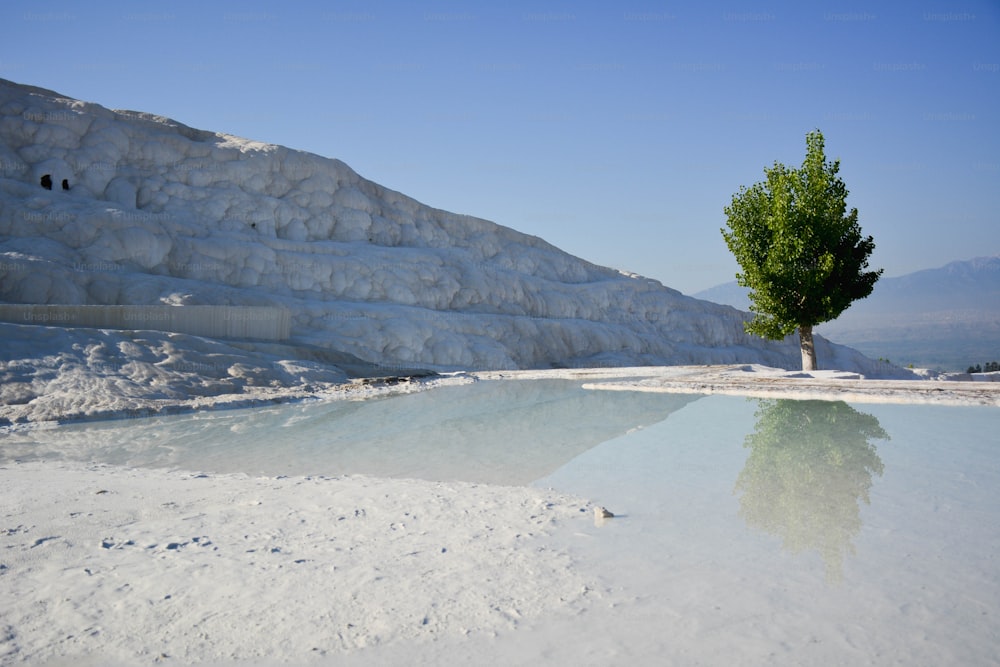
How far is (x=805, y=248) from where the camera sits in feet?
77.3

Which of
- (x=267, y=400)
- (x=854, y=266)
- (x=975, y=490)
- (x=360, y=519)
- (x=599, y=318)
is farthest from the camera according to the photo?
(x=599, y=318)

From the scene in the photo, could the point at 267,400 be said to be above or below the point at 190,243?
below

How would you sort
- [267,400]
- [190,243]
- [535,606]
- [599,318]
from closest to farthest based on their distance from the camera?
1. [535,606]
2. [267,400]
3. [190,243]
4. [599,318]

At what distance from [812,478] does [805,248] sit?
1806cm

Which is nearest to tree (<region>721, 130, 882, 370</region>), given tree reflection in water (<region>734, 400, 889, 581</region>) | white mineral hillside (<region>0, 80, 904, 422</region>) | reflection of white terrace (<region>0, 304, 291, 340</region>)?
tree reflection in water (<region>734, 400, 889, 581</region>)

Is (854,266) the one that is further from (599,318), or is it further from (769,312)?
(599,318)

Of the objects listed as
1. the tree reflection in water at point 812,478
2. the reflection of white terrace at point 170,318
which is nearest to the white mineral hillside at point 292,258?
the reflection of white terrace at point 170,318

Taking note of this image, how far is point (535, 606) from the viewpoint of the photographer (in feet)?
13.5

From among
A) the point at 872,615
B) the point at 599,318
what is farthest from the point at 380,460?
the point at 599,318

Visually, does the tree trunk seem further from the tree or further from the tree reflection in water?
the tree reflection in water

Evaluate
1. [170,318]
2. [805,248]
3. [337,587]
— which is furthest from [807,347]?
[337,587]

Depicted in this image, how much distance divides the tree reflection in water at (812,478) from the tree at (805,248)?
12249 mm

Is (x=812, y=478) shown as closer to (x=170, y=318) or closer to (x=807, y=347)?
(x=807, y=347)

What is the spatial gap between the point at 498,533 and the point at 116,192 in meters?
40.8
